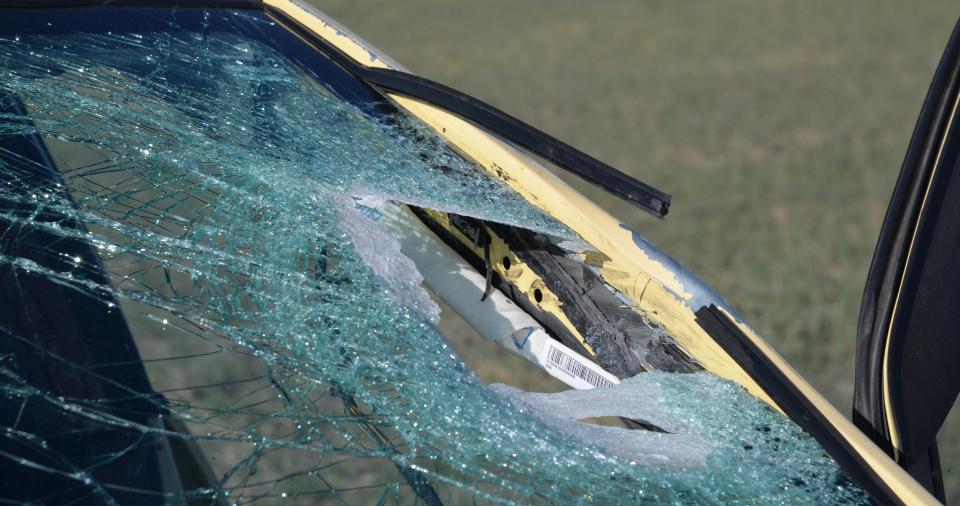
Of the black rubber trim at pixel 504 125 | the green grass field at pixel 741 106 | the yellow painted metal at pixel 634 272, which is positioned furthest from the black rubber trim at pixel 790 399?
the green grass field at pixel 741 106

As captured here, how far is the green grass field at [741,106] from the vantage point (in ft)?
16.9

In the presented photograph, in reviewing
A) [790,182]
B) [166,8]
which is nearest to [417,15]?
[790,182]

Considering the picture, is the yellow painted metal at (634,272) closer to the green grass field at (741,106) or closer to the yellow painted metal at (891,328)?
the yellow painted metal at (891,328)

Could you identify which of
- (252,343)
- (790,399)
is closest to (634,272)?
(790,399)

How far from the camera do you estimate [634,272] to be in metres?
1.42

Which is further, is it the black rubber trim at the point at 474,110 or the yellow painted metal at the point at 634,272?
the black rubber trim at the point at 474,110

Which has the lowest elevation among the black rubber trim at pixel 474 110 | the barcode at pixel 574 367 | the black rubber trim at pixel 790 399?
the barcode at pixel 574 367

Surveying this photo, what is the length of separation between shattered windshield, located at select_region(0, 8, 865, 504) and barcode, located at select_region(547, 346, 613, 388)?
0.38 ft

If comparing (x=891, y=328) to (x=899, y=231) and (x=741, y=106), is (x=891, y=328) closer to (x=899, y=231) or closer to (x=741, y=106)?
(x=899, y=231)

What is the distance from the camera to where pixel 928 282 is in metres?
1.48

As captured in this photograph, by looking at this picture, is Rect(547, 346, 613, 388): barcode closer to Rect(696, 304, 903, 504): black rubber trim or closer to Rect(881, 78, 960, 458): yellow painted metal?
Rect(696, 304, 903, 504): black rubber trim

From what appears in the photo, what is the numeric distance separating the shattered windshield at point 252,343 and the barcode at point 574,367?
4.5 inches

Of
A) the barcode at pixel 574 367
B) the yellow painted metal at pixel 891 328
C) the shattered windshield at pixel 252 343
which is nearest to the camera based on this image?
the shattered windshield at pixel 252 343

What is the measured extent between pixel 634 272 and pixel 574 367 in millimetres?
294
